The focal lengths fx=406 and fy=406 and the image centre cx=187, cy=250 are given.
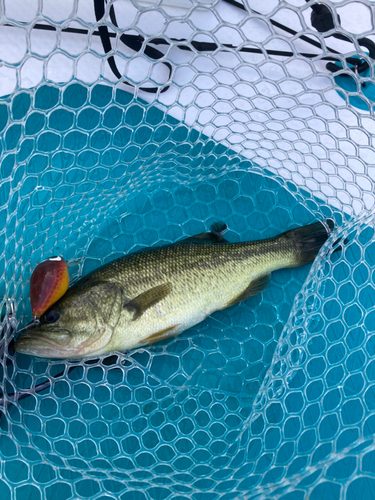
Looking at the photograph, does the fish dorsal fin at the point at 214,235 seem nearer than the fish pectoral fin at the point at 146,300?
No

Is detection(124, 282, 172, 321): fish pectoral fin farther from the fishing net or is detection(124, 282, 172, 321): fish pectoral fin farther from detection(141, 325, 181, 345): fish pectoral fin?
the fishing net

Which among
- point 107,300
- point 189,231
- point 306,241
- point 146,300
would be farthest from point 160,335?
point 306,241

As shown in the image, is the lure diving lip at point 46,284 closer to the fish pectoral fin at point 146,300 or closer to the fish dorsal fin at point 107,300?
the fish dorsal fin at point 107,300

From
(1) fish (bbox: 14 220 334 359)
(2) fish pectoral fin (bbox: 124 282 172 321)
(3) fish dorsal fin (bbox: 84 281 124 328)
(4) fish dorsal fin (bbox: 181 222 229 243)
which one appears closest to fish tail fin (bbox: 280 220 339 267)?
(1) fish (bbox: 14 220 334 359)

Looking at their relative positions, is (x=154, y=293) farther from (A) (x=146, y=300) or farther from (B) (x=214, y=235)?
(B) (x=214, y=235)

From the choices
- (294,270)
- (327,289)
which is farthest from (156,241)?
(327,289)

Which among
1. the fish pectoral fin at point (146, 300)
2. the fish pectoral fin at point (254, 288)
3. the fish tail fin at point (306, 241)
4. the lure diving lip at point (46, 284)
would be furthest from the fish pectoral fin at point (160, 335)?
the fish tail fin at point (306, 241)
